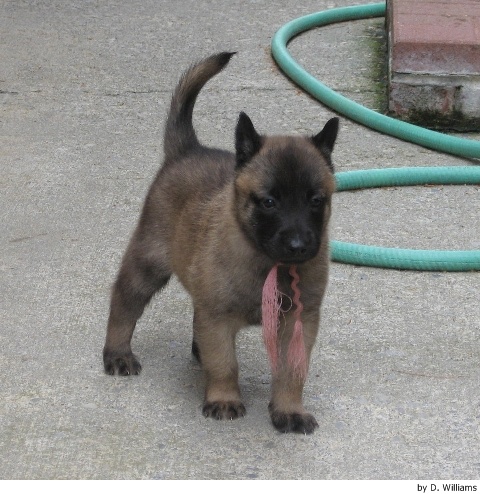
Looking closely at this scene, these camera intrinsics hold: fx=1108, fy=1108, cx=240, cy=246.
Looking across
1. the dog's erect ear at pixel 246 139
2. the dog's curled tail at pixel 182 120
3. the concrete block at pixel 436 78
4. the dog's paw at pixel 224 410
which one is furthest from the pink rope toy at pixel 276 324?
the concrete block at pixel 436 78

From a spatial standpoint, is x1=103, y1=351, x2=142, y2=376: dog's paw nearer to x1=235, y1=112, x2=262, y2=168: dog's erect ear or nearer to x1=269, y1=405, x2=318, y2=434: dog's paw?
x1=269, y1=405, x2=318, y2=434: dog's paw

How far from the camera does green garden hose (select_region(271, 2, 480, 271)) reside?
5996 mm

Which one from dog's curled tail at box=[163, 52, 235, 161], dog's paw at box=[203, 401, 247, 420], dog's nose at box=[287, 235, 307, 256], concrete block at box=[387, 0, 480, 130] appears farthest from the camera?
concrete block at box=[387, 0, 480, 130]

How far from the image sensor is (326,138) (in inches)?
182

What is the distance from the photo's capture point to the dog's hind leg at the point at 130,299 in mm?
4988

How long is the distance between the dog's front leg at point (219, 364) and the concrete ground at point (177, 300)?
8 cm

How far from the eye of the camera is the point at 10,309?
5453mm

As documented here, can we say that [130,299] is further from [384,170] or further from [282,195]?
[384,170]

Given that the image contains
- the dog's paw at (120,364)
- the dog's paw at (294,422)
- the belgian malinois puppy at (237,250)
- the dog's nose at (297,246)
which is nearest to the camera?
the dog's nose at (297,246)

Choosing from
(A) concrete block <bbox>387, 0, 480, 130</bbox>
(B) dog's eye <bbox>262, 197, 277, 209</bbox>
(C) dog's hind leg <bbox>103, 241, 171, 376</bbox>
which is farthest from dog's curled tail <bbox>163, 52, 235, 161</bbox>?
(A) concrete block <bbox>387, 0, 480, 130</bbox>

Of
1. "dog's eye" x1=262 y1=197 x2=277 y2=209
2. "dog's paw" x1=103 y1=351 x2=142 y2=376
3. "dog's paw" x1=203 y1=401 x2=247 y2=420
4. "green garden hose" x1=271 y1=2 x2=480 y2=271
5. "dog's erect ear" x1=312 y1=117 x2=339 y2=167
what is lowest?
"green garden hose" x1=271 y1=2 x2=480 y2=271

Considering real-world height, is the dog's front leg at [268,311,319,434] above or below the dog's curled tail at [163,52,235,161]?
below

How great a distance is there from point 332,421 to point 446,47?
4.13m

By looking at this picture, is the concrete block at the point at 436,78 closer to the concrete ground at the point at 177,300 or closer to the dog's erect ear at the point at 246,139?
the concrete ground at the point at 177,300
